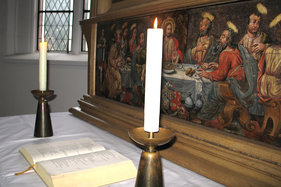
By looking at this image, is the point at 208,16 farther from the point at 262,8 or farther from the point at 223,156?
the point at 223,156

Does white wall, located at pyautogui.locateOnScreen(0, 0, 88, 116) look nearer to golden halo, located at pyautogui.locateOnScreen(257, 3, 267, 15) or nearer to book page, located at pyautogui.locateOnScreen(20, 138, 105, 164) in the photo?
book page, located at pyautogui.locateOnScreen(20, 138, 105, 164)

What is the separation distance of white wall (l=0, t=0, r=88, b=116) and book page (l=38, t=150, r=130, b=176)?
2.73 meters

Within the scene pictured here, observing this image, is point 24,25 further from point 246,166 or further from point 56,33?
point 246,166

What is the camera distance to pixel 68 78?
382cm

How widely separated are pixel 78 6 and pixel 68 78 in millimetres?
1116

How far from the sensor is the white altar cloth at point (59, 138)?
0.97 meters

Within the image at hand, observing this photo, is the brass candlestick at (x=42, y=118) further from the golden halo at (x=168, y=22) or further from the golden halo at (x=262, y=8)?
the golden halo at (x=262, y=8)

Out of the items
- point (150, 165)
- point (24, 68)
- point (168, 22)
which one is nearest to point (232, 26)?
point (168, 22)

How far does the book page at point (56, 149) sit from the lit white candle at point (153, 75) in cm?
59

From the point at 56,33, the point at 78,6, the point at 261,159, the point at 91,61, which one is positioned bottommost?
the point at 261,159

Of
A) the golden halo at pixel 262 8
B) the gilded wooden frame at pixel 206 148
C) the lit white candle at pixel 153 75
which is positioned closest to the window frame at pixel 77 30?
the gilded wooden frame at pixel 206 148

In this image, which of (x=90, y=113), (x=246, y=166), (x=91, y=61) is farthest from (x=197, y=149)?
(x=91, y=61)

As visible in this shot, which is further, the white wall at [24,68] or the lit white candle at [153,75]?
the white wall at [24,68]

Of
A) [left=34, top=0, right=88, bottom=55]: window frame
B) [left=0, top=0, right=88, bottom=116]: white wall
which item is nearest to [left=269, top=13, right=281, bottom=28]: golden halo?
[left=0, top=0, right=88, bottom=116]: white wall
